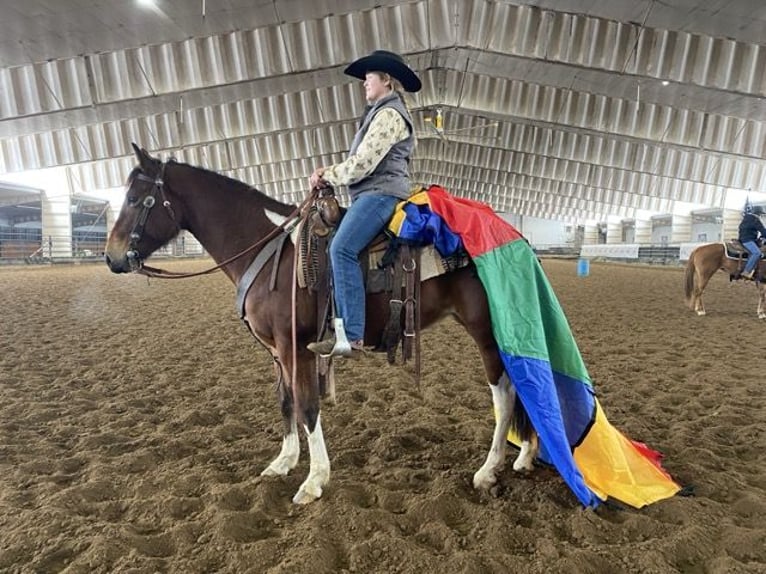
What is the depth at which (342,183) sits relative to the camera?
262 cm

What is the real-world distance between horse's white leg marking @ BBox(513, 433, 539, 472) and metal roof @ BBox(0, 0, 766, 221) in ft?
30.2

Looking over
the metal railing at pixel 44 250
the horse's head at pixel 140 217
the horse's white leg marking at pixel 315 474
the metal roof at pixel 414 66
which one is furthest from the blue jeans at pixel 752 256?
the metal railing at pixel 44 250

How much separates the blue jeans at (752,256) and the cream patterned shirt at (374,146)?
9.99 m

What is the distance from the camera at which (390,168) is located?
269 centimetres

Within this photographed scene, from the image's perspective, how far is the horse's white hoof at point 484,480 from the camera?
2676mm

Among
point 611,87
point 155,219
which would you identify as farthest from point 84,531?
point 611,87

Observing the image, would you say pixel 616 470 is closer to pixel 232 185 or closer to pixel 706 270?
pixel 232 185

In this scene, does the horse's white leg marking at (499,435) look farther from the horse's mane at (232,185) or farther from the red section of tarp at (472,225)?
the horse's mane at (232,185)

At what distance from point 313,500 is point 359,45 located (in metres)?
10.7

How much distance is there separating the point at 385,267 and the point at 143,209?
1481 mm

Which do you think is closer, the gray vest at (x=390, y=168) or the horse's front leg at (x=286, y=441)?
the gray vest at (x=390, y=168)

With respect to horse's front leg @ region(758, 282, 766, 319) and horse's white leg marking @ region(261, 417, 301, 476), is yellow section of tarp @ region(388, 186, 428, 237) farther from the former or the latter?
horse's front leg @ region(758, 282, 766, 319)

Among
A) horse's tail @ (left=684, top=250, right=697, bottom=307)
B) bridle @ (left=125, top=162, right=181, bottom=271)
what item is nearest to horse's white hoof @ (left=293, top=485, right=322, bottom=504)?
bridle @ (left=125, top=162, right=181, bottom=271)

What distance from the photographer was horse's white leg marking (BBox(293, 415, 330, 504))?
254 centimetres
